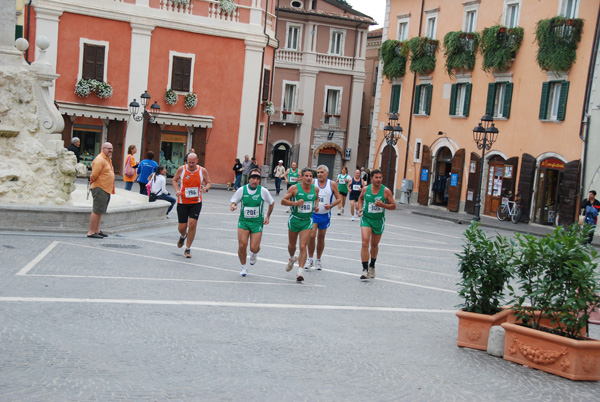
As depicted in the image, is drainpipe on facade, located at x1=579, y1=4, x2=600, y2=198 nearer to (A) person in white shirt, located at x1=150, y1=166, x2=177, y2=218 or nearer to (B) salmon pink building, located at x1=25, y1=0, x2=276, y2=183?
(B) salmon pink building, located at x1=25, y1=0, x2=276, y2=183

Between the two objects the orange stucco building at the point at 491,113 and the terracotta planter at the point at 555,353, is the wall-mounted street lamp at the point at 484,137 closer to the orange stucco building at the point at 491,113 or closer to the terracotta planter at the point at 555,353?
the orange stucco building at the point at 491,113

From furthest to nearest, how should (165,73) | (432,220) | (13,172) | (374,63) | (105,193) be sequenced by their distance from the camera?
(374,63) < (165,73) < (432,220) < (13,172) < (105,193)

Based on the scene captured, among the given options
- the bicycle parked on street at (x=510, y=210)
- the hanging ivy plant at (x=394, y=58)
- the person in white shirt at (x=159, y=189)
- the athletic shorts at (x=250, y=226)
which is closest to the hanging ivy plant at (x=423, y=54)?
the hanging ivy plant at (x=394, y=58)

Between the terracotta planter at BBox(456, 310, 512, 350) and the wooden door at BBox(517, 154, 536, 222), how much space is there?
79.1 feet

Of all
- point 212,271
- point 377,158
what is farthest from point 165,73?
point 212,271

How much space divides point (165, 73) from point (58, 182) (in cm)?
2133

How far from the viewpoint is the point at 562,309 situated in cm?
813

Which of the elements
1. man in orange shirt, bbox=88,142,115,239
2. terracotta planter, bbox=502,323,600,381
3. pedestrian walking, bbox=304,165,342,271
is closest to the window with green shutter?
man in orange shirt, bbox=88,142,115,239

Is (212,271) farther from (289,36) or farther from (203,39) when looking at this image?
(289,36)

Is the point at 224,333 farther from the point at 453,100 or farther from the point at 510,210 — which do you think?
the point at 453,100

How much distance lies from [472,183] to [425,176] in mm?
4123

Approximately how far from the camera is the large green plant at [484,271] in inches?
348

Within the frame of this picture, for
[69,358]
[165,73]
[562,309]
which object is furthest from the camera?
[165,73]

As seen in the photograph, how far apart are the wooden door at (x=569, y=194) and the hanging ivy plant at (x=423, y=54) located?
1138 cm
